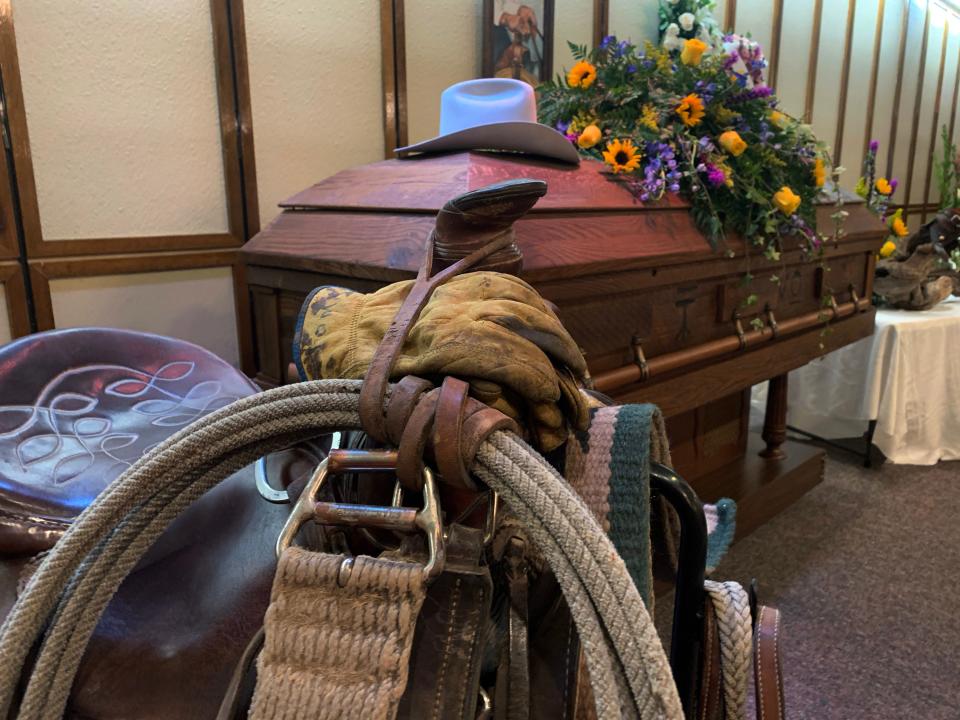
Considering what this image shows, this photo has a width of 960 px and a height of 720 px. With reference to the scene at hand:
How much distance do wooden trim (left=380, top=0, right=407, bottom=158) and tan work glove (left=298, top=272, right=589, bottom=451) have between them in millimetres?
1505

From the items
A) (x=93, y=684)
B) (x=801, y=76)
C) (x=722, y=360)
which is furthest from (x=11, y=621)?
(x=801, y=76)

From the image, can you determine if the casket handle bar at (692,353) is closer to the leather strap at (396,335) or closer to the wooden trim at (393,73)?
the leather strap at (396,335)

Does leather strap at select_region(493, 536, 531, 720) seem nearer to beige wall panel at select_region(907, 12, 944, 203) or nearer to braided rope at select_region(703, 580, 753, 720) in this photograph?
braided rope at select_region(703, 580, 753, 720)

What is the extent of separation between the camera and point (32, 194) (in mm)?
1391

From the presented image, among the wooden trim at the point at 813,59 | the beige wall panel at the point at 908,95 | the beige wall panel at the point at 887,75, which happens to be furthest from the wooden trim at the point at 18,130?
the beige wall panel at the point at 908,95

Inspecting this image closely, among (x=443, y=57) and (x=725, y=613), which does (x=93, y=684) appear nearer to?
(x=725, y=613)

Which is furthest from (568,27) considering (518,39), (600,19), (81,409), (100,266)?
(81,409)

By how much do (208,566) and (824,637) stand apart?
186cm

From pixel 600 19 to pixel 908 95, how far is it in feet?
12.0

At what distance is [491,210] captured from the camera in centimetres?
53

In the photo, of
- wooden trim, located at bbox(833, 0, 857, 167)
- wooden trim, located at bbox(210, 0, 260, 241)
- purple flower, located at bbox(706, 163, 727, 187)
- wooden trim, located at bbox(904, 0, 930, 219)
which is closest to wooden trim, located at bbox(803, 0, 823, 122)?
wooden trim, located at bbox(833, 0, 857, 167)

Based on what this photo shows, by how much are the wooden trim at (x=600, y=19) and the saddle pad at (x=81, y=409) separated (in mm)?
2142

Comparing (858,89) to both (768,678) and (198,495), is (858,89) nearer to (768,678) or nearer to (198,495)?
(768,678)

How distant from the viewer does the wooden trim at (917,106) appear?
193 inches
